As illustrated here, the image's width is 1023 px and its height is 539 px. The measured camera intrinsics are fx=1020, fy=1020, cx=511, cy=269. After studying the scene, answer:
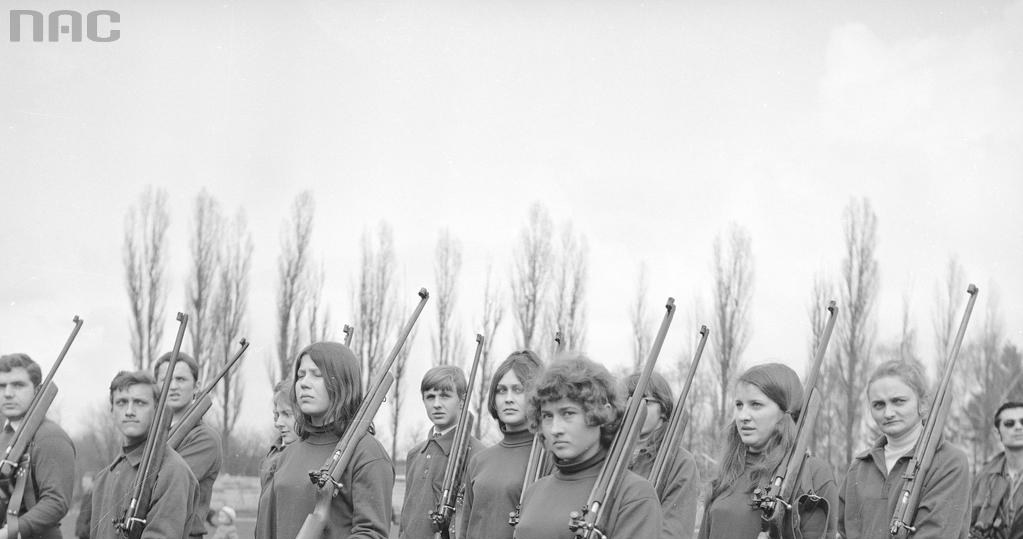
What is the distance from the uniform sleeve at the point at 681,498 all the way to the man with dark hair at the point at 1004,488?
10.2 feet

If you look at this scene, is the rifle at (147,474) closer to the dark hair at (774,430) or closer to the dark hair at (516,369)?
the dark hair at (516,369)

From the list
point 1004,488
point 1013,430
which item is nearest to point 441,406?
point 1004,488

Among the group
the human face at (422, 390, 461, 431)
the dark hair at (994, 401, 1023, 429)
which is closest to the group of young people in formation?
the human face at (422, 390, 461, 431)

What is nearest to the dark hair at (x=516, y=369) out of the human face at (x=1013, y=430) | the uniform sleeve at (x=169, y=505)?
the uniform sleeve at (x=169, y=505)

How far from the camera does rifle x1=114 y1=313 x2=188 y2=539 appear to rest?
18.4ft

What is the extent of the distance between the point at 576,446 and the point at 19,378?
534 centimetres

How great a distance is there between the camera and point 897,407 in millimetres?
6129

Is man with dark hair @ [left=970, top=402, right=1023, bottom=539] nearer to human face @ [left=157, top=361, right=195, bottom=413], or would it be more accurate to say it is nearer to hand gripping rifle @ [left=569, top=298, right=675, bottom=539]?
hand gripping rifle @ [left=569, top=298, right=675, bottom=539]

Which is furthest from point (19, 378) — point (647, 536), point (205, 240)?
point (205, 240)

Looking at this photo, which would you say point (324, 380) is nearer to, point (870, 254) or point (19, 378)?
point (19, 378)

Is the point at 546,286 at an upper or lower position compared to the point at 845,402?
upper

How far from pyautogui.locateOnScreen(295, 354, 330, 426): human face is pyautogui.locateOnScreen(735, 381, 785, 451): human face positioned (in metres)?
2.33

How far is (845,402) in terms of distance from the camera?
31797mm

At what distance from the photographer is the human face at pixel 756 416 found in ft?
19.0
